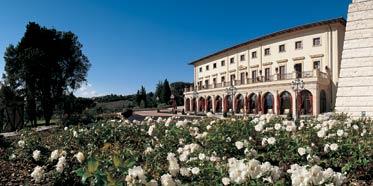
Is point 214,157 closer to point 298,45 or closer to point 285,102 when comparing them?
point 285,102

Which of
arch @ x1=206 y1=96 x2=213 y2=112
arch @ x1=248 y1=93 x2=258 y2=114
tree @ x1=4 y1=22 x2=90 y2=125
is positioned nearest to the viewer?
tree @ x1=4 y1=22 x2=90 y2=125

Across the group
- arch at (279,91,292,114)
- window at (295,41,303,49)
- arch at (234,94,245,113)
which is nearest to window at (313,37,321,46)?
window at (295,41,303,49)

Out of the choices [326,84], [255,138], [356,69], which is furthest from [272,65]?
[255,138]

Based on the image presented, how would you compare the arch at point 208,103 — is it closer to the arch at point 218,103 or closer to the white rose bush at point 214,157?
the arch at point 218,103

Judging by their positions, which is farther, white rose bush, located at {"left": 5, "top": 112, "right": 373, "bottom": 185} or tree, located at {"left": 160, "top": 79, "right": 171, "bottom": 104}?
tree, located at {"left": 160, "top": 79, "right": 171, "bottom": 104}

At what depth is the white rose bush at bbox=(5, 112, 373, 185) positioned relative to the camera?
173cm

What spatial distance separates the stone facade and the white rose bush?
3.85 metres

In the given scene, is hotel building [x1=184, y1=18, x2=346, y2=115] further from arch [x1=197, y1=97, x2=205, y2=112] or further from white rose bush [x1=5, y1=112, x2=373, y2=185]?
white rose bush [x1=5, y1=112, x2=373, y2=185]

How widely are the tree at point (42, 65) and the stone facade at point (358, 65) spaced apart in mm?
21454

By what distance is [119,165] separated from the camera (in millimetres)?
1646

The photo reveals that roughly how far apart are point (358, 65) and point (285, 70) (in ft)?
63.3

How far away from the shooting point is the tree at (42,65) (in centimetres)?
1975

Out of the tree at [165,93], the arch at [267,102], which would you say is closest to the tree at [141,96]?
the tree at [165,93]

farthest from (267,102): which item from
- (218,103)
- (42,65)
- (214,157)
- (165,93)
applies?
(165,93)
